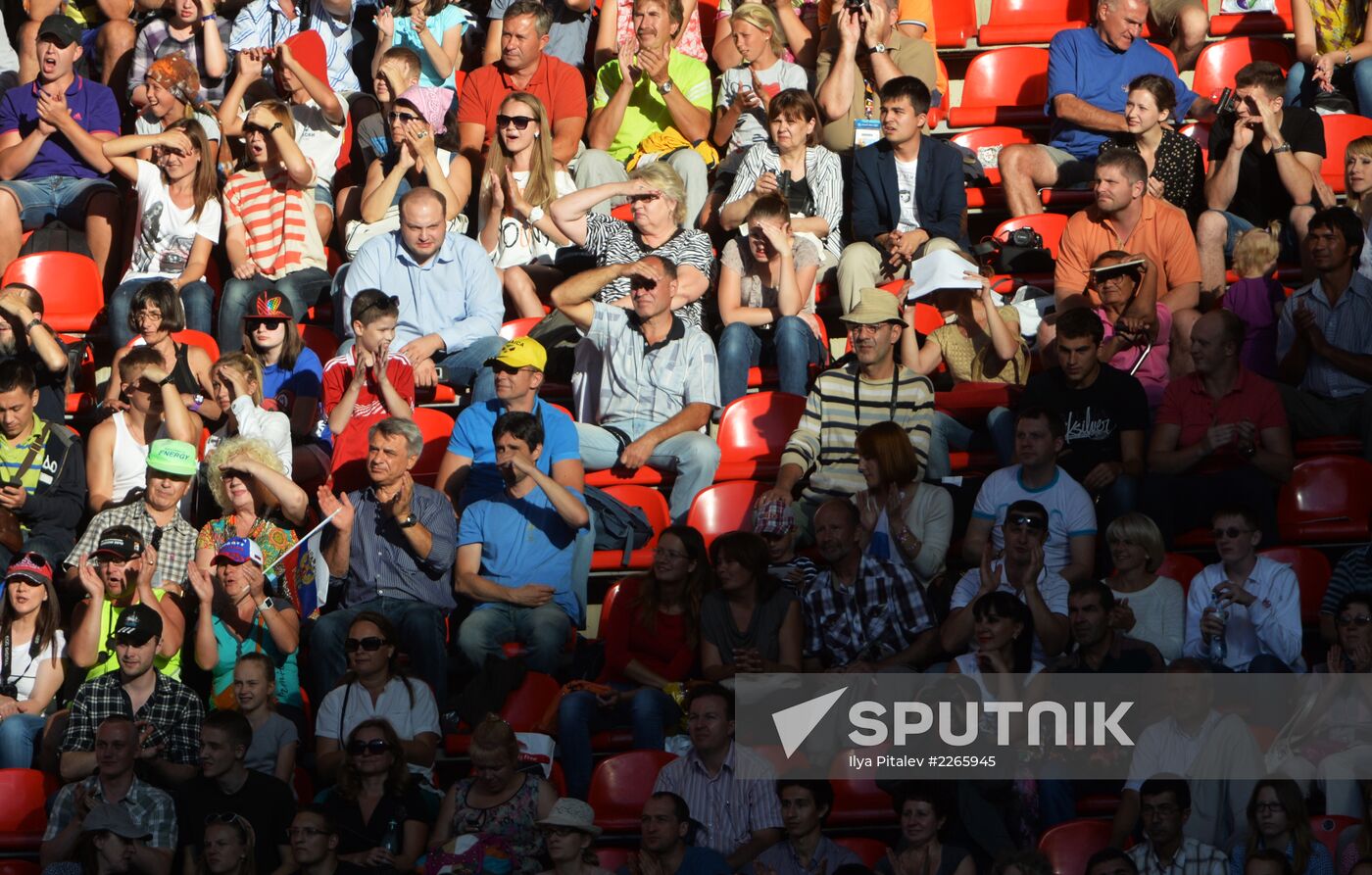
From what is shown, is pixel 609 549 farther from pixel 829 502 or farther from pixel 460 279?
pixel 460 279

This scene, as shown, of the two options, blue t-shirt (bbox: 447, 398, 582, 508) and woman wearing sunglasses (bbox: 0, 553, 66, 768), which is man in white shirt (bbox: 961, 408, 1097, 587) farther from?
woman wearing sunglasses (bbox: 0, 553, 66, 768)

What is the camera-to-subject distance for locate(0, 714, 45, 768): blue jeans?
7.81 meters

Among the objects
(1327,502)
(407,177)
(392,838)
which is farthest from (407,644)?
(1327,502)

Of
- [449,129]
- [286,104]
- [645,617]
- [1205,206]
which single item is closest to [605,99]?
[449,129]

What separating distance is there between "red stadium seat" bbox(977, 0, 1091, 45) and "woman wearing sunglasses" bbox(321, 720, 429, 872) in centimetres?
606

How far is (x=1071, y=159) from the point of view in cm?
1040

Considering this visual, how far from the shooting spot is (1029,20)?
11727mm

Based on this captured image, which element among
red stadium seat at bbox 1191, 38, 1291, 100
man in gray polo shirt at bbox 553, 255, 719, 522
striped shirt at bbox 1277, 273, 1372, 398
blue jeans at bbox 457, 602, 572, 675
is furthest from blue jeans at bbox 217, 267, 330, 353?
red stadium seat at bbox 1191, 38, 1291, 100

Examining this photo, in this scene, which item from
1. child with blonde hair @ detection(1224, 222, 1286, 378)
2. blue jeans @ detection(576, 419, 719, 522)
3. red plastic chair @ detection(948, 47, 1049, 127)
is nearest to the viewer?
blue jeans @ detection(576, 419, 719, 522)

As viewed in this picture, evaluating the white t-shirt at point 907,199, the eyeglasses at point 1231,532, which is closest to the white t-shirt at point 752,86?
the white t-shirt at point 907,199

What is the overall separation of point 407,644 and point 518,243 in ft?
9.00

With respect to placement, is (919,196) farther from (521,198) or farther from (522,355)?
(522,355)

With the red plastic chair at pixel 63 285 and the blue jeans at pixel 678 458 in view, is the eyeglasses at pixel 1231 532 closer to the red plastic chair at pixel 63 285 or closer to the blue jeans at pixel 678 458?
the blue jeans at pixel 678 458

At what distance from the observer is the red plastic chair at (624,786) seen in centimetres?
738
